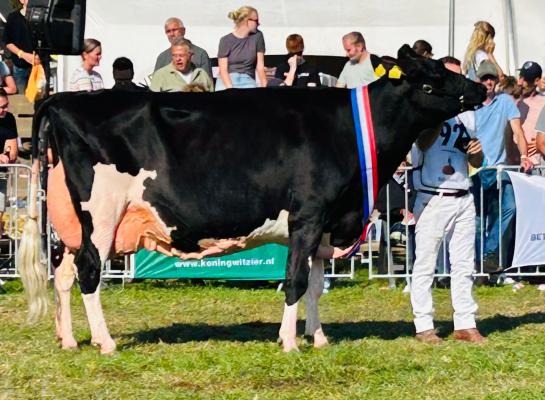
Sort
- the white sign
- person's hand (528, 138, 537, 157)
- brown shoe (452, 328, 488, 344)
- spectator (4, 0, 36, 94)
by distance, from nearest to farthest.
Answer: brown shoe (452, 328, 488, 344) → the white sign → person's hand (528, 138, 537, 157) → spectator (4, 0, 36, 94)

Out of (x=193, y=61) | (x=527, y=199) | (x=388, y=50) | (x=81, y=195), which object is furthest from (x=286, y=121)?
(x=388, y=50)

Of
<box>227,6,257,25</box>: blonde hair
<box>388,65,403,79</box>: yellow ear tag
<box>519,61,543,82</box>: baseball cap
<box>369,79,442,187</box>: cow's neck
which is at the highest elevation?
<box>227,6,257,25</box>: blonde hair

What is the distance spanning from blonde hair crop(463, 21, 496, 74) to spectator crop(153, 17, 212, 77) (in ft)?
10.4

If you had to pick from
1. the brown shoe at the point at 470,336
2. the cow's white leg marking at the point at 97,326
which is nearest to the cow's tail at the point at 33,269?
the cow's white leg marking at the point at 97,326

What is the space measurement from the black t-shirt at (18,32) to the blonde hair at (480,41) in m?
5.89

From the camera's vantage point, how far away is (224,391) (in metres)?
8.67

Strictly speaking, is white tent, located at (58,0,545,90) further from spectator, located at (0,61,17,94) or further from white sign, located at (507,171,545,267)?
white sign, located at (507,171,545,267)

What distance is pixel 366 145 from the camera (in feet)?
34.0

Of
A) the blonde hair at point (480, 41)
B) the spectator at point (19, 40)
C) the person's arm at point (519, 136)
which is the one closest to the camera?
the person's arm at point (519, 136)

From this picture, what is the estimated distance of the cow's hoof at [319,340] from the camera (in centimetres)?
1037

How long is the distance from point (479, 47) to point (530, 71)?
767 mm

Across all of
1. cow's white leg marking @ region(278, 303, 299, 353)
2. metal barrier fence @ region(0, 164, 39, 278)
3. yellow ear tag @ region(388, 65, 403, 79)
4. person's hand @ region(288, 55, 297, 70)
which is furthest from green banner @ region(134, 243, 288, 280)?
yellow ear tag @ region(388, 65, 403, 79)

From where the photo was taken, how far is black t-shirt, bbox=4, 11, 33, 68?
18.3 metres

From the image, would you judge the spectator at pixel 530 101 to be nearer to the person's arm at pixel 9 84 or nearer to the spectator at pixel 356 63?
the spectator at pixel 356 63
